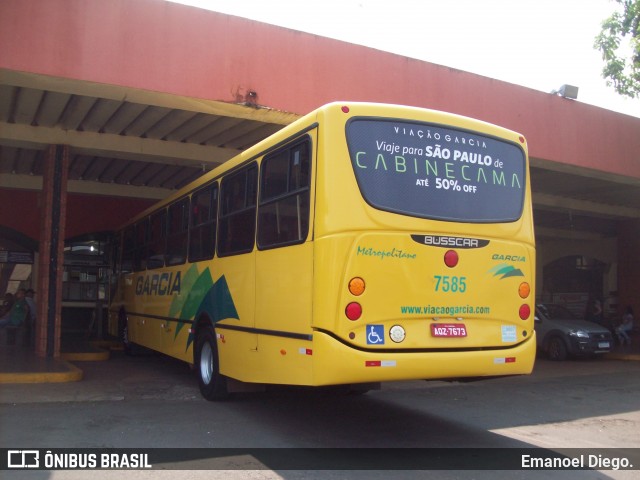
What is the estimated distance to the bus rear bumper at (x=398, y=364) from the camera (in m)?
5.79

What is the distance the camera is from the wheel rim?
888cm

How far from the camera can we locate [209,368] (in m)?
8.92

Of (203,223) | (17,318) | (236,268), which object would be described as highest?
(203,223)

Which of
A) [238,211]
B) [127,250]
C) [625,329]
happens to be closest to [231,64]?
[238,211]

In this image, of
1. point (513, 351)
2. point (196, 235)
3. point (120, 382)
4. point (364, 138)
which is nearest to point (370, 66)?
point (196, 235)

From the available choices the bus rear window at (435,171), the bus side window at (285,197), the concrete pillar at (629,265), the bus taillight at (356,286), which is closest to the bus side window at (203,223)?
the bus side window at (285,197)

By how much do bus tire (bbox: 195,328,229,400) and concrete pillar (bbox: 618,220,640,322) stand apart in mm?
17968

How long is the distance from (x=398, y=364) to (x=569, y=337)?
1133 cm

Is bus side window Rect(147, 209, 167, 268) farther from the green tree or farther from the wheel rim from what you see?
the green tree

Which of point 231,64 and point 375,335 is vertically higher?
point 231,64

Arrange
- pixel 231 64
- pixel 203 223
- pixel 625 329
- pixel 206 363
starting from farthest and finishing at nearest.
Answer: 1. pixel 625 329
2. pixel 231 64
3. pixel 203 223
4. pixel 206 363

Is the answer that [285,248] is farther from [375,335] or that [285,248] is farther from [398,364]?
[398,364]

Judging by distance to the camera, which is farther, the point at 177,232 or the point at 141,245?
the point at 141,245

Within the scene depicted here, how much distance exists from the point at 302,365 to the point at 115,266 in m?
10.9
